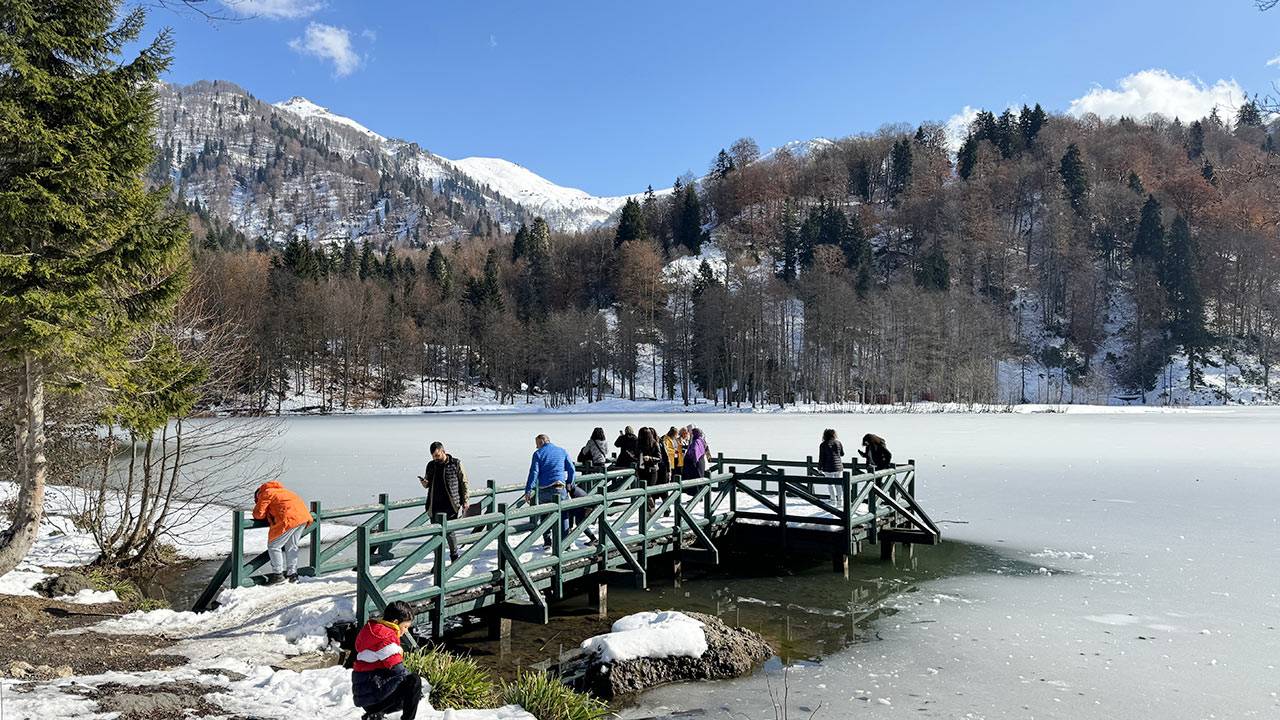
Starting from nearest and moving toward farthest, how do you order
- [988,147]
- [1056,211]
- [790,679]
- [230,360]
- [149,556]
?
[790,679]
[149,556]
[230,360]
[1056,211]
[988,147]

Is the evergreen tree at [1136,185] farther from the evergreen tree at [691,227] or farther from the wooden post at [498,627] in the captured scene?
the wooden post at [498,627]

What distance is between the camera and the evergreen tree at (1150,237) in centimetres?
9088

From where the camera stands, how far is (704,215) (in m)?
120

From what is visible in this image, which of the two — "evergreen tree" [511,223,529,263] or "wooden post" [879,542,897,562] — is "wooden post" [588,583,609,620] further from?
"evergreen tree" [511,223,529,263]

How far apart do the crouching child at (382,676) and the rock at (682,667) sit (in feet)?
9.80

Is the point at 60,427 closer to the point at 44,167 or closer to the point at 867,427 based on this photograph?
the point at 44,167

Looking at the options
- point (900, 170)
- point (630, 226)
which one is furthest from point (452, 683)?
point (900, 170)

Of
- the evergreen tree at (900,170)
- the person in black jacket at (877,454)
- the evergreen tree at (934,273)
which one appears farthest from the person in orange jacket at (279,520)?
the evergreen tree at (900,170)

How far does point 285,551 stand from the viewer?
10.1 metres

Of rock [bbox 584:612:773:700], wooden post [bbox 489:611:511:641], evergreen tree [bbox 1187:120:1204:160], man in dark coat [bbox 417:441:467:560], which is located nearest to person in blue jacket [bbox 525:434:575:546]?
man in dark coat [bbox 417:441:467:560]

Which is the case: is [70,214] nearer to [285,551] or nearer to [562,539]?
[285,551]

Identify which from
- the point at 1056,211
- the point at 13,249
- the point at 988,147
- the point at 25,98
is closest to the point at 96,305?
the point at 13,249

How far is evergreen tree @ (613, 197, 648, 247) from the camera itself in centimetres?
10125

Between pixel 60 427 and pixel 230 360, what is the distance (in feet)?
11.0
